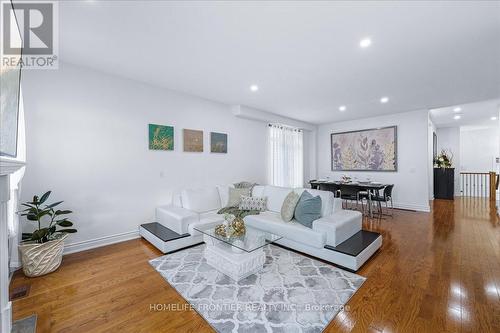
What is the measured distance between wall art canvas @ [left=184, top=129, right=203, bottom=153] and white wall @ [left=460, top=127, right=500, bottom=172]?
10425 millimetres

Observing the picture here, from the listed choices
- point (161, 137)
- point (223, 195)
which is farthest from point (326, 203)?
point (161, 137)

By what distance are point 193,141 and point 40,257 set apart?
9.33ft

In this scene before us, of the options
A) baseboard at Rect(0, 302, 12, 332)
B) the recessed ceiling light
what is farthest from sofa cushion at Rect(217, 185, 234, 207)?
the recessed ceiling light

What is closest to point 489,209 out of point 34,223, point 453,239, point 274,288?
point 453,239

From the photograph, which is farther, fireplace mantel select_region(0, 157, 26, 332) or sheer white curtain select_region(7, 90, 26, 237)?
sheer white curtain select_region(7, 90, 26, 237)

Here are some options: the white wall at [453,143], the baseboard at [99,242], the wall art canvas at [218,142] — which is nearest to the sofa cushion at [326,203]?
the wall art canvas at [218,142]

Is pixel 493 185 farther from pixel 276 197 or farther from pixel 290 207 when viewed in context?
pixel 290 207

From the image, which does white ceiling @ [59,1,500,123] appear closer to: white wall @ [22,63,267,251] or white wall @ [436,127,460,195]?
white wall @ [22,63,267,251]

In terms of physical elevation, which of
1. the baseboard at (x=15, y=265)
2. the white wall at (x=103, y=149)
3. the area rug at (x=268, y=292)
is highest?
the white wall at (x=103, y=149)

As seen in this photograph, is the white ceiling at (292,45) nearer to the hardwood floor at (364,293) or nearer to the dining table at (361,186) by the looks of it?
the dining table at (361,186)

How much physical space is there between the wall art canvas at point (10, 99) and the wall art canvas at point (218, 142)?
330cm

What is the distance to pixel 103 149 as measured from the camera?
3.41m

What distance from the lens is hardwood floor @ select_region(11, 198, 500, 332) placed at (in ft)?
5.79

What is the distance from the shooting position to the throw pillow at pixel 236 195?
13.8ft
